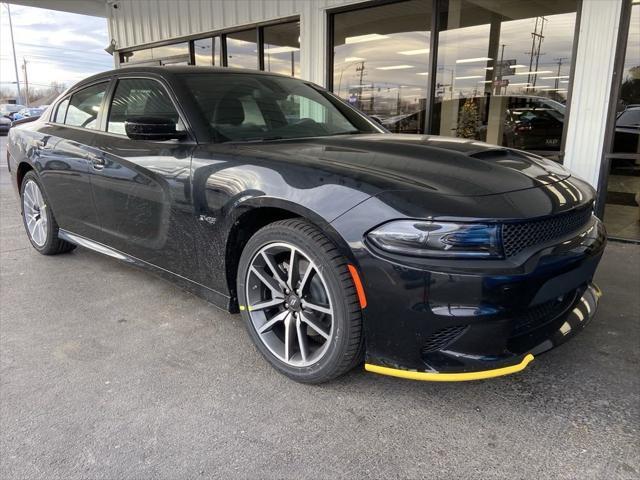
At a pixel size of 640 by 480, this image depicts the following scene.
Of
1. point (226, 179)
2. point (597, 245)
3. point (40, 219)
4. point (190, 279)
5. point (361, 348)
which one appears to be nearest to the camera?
point (361, 348)

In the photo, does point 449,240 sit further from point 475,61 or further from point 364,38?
point 364,38

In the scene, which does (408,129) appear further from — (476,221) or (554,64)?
(476,221)

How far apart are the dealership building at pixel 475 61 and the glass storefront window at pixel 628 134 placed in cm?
1

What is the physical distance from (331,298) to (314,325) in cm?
22

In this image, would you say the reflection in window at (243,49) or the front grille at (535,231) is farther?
the reflection in window at (243,49)

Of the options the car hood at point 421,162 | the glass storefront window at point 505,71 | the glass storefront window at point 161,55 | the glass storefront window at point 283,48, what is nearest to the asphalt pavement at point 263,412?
the car hood at point 421,162

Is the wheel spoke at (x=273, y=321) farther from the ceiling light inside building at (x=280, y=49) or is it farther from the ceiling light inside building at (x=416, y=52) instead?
the ceiling light inside building at (x=280, y=49)

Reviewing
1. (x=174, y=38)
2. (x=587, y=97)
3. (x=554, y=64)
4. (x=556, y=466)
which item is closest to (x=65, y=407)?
(x=556, y=466)

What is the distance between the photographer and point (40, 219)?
14.5ft

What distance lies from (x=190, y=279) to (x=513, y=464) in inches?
75.2

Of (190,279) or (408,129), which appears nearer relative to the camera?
(190,279)

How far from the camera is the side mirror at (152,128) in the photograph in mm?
2678

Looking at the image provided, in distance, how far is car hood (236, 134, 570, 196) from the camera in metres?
2.05

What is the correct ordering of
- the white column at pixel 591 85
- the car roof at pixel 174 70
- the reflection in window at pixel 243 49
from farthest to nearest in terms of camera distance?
the reflection in window at pixel 243 49 < the white column at pixel 591 85 < the car roof at pixel 174 70
